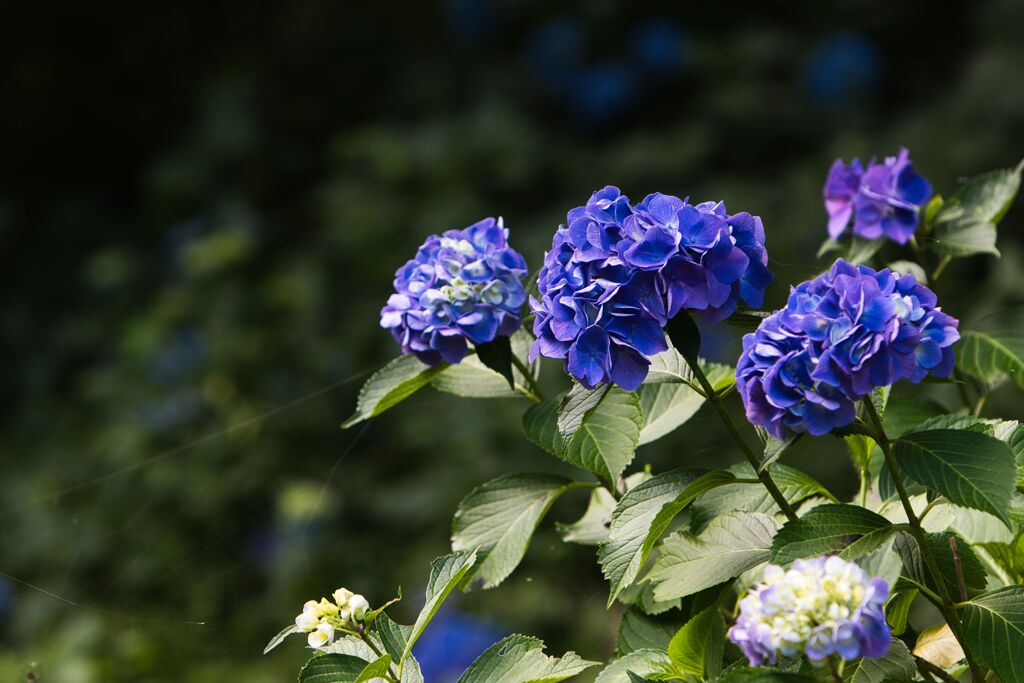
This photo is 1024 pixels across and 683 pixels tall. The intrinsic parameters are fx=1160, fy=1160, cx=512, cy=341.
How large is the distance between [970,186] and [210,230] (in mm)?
2246

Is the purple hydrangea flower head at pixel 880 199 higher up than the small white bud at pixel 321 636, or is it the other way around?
the purple hydrangea flower head at pixel 880 199

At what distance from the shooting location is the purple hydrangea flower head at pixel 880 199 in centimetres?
89

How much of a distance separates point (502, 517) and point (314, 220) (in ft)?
7.79

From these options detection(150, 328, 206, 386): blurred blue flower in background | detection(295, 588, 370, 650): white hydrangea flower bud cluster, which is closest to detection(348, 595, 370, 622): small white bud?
detection(295, 588, 370, 650): white hydrangea flower bud cluster

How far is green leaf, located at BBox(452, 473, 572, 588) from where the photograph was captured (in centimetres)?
71

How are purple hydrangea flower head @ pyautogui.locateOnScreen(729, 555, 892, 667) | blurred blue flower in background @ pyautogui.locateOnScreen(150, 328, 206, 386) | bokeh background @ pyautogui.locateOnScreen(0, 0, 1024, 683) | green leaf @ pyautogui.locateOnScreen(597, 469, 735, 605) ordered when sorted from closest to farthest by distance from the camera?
purple hydrangea flower head @ pyautogui.locateOnScreen(729, 555, 892, 667) → green leaf @ pyautogui.locateOnScreen(597, 469, 735, 605) → bokeh background @ pyautogui.locateOnScreen(0, 0, 1024, 683) → blurred blue flower in background @ pyautogui.locateOnScreen(150, 328, 206, 386)

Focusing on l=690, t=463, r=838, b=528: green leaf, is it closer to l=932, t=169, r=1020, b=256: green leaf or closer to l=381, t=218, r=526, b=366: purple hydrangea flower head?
l=381, t=218, r=526, b=366: purple hydrangea flower head

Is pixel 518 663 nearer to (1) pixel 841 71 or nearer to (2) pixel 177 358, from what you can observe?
(2) pixel 177 358

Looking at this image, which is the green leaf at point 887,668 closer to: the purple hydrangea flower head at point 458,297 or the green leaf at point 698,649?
the green leaf at point 698,649

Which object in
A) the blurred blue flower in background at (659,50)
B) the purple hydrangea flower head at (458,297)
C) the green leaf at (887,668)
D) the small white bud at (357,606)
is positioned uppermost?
the blurred blue flower in background at (659,50)

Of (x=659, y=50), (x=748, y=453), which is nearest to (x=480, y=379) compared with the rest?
(x=748, y=453)

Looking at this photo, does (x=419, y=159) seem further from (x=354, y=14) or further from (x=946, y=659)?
(x=946, y=659)

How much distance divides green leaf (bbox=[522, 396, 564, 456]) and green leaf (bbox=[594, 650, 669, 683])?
0.43 ft

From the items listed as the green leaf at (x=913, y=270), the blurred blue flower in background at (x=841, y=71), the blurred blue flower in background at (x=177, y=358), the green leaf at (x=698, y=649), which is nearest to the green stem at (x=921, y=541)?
the green leaf at (x=698, y=649)
